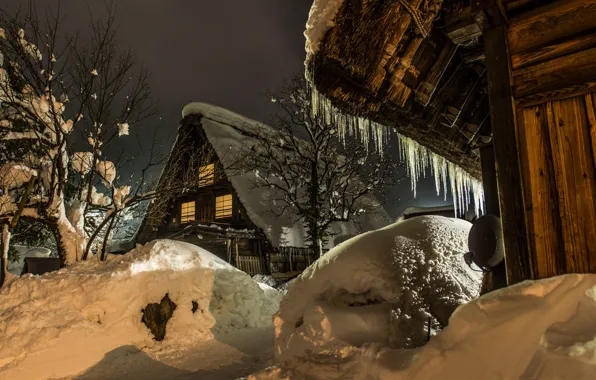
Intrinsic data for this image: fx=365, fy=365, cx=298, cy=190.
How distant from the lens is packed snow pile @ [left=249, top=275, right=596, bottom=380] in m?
1.88

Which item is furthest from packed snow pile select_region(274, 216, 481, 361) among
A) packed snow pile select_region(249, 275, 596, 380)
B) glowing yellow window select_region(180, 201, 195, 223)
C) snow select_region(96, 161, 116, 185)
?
glowing yellow window select_region(180, 201, 195, 223)

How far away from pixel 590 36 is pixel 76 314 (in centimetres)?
876

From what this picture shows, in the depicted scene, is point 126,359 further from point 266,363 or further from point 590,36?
point 590,36

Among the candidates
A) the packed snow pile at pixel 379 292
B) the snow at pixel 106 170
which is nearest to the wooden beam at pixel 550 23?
the packed snow pile at pixel 379 292

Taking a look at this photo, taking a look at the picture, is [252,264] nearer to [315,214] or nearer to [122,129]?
[315,214]

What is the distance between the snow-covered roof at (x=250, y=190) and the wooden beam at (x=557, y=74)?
15473 millimetres

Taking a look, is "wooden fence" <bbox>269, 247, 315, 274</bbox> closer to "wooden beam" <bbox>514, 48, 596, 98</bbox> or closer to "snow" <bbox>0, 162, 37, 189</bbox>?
"snow" <bbox>0, 162, 37, 189</bbox>

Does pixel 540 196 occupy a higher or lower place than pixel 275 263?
higher

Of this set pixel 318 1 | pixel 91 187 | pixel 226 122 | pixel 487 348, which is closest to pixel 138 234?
pixel 226 122

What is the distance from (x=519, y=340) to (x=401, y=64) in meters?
2.85

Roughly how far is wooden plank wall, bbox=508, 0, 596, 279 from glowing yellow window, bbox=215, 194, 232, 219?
1852 centimetres

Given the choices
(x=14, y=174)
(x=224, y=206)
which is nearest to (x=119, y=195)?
(x=14, y=174)

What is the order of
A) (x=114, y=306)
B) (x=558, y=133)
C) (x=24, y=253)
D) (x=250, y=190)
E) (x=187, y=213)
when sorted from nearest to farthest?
1. (x=558, y=133)
2. (x=114, y=306)
3. (x=24, y=253)
4. (x=250, y=190)
5. (x=187, y=213)

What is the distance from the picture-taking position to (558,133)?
3.00 metres
